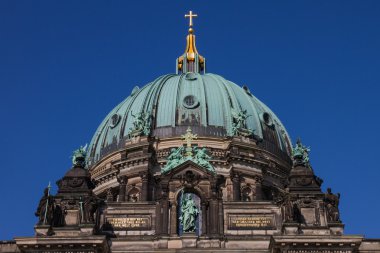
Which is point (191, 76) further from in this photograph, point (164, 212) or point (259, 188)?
point (164, 212)

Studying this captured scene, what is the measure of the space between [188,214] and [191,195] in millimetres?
1948

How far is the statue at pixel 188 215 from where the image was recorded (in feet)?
140

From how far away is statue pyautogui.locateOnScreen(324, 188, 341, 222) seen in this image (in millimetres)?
42656

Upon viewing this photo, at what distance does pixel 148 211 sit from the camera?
43219 mm

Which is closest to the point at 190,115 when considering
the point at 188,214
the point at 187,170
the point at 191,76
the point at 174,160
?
the point at 191,76

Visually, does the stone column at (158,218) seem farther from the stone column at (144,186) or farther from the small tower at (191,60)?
the small tower at (191,60)

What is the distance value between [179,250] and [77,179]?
28.0 ft

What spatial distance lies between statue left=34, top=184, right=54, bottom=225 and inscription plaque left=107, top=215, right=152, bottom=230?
3.62 metres

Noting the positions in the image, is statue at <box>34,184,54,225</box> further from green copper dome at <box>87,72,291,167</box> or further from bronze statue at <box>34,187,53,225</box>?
green copper dome at <box>87,72,291,167</box>

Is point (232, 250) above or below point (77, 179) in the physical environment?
below

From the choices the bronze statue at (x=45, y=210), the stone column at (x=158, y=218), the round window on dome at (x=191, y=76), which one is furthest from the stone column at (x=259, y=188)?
the bronze statue at (x=45, y=210)

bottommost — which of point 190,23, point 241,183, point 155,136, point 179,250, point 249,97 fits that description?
point 179,250

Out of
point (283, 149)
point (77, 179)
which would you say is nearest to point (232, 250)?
point (77, 179)

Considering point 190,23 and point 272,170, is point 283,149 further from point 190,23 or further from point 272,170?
point 190,23
